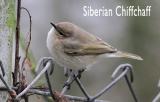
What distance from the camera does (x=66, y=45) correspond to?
2.92m

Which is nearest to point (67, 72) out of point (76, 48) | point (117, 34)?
point (76, 48)

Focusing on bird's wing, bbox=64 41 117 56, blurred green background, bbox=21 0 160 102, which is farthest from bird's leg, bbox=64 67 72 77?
blurred green background, bbox=21 0 160 102

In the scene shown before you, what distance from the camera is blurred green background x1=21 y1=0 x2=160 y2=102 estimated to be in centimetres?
664

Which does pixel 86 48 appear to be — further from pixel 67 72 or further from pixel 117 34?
pixel 117 34

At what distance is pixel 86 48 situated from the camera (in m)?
2.99

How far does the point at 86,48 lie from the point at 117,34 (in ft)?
14.6

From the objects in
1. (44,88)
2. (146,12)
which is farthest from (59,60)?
(146,12)

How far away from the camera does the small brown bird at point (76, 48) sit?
261 centimetres

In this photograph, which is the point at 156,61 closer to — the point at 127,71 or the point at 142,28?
the point at 142,28

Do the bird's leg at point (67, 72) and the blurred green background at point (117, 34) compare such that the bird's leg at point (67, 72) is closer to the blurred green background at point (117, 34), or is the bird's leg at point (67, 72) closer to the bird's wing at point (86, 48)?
the bird's wing at point (86, 48)

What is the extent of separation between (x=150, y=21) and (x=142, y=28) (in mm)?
148

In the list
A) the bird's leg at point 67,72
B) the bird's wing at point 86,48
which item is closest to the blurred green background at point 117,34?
the bird's wing at point 86,48

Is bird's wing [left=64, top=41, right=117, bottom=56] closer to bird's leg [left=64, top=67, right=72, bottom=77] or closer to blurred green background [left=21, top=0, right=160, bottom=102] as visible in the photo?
bird's leg [left=64, top=67, right=72, bottom=77]

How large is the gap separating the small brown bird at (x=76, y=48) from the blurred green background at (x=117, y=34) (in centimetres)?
329
